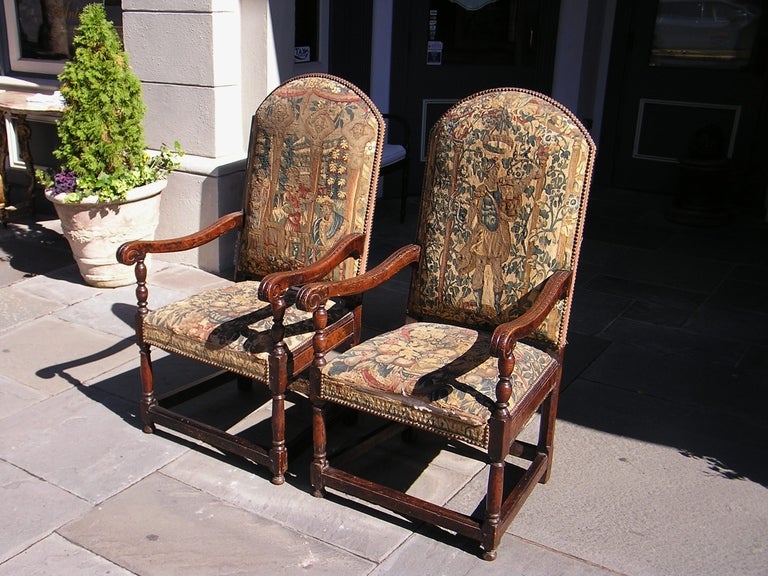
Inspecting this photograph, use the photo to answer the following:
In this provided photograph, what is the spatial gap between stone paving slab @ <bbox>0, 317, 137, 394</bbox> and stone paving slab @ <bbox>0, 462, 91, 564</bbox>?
738 millimetres

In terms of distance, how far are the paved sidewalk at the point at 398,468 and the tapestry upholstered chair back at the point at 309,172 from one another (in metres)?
0.77

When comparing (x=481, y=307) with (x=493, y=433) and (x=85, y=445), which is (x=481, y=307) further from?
(x=85, y=445)

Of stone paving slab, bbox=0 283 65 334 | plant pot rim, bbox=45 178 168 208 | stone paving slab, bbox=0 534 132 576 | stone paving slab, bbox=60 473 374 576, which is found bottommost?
stone paving slab, bbox=0 534 132 576

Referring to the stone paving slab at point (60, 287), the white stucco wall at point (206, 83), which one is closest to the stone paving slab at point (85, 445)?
the stone paving slab at point (60, 287)

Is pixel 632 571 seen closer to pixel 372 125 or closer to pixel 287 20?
pixel 372 125

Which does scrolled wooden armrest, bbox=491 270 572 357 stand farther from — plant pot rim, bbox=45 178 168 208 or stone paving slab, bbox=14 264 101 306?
stone paving slab, bbox=14 264 101 306

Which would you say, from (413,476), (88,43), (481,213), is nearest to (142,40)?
(88,43)

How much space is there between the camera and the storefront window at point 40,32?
22.0 feet

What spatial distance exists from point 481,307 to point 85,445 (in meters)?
1.67

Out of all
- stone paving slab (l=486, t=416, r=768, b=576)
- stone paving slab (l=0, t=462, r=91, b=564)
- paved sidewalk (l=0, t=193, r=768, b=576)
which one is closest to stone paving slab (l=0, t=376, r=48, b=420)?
paved sidewalk (l=0, t=193, r=768, b=576)

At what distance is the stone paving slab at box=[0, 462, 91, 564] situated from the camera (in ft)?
9.31

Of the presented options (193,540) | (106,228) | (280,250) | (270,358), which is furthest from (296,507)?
(106,228)

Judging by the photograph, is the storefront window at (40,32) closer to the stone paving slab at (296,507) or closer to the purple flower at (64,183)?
the purple flower at (64,183)

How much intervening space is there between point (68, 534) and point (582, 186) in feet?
6.93
